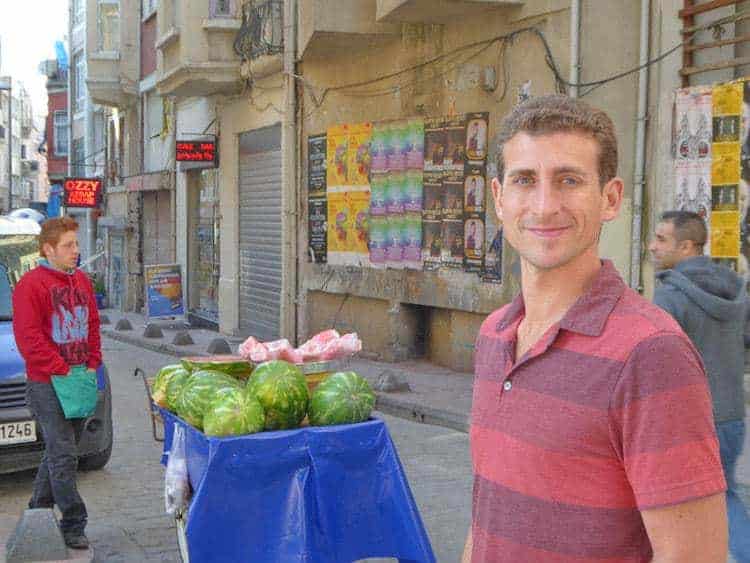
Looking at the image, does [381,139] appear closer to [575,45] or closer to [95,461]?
[575,45]

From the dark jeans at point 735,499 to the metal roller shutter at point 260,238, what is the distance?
14055mm

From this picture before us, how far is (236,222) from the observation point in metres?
20.5

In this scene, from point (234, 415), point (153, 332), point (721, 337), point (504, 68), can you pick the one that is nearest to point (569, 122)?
point (234, 415)

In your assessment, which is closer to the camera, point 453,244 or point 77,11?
point 453,244

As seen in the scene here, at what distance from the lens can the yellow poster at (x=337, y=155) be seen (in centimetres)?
1603

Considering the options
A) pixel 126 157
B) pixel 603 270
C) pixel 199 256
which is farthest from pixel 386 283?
pixel 126 157

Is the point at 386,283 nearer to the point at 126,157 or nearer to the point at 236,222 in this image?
the point at 236,222

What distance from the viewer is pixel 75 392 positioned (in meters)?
5.93

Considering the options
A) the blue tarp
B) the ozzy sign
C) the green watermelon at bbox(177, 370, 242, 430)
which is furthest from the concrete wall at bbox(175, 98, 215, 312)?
the blue tarp

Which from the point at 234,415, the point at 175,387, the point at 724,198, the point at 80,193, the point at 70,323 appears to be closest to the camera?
the point at 234,415

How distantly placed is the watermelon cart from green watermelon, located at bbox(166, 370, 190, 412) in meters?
0.08

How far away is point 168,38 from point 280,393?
56.5ft

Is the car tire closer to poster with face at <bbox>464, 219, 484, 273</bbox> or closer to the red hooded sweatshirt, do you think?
the red hooded sweatshirt

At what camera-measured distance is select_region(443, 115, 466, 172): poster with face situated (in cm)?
1345
